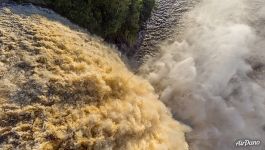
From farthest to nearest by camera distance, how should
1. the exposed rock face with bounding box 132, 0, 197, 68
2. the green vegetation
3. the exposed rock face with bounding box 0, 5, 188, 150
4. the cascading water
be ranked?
the exposed rock face with bounding box 132, 0, 197, 68
the cascading water
the green vegetation
the exposed rock face with bounding box 0, 5, 188, 150

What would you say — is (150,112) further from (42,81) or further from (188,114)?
(42,81)

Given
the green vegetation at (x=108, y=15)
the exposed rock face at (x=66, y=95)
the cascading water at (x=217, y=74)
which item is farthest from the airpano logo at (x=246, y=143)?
the green vegetation at (x=108, y=15)

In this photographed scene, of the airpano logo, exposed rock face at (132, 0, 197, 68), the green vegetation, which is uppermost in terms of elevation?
the green vegetation

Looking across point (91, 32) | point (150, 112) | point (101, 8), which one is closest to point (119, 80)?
point (150, 112)

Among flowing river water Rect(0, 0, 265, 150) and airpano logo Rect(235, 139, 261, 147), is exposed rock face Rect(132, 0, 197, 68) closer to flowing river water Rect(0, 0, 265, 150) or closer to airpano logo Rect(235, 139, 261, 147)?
flowing river water Rect(0, 0, 265, 150)

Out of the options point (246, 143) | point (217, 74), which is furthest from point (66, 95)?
point (217, 74)

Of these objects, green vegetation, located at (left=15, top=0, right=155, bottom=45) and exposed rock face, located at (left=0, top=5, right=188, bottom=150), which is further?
green vegetation, located at (left=15, top=0, right=155, bottom=45)

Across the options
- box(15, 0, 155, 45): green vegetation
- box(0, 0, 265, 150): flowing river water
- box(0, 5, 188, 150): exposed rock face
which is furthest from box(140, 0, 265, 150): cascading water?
box(15, 0, 155, 45): green vegetation

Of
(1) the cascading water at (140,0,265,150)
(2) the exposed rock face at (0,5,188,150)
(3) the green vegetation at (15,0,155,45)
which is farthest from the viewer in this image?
(1) the cascading water at (140,0,265,150)
